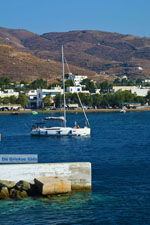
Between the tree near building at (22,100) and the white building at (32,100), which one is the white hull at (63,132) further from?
the white building at (32,100)

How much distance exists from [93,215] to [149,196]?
403 cm

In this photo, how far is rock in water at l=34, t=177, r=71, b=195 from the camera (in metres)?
25.9

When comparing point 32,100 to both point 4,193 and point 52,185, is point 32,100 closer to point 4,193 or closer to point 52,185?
point 4,193

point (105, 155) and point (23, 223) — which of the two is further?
point (105, 155)

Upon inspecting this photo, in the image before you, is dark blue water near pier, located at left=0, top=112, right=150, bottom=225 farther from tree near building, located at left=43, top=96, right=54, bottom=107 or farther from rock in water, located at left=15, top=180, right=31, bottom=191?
tree near building, located at left=43, top=96, right=54, bottom=107

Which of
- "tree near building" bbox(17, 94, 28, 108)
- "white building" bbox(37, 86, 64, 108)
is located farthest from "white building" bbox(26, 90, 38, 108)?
"tree near building" bbox(17, 94, 28, 108)

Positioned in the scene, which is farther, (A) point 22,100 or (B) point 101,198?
(A) point 22,100

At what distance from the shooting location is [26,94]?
512 feet

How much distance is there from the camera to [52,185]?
85.1ft

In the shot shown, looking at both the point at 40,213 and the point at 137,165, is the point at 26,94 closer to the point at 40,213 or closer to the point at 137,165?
the point at 137,165

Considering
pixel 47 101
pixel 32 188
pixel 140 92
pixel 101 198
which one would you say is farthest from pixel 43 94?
pixel 101 198

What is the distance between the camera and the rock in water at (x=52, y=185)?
25.9 m

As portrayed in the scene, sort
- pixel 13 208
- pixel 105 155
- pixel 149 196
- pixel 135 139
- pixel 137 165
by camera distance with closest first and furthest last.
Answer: pixel 13 208 → pixel 149 196 → pixel 137 165 → pixel 105 155 → pixel 135 139

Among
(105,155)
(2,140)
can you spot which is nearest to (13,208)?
(105,155)
